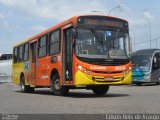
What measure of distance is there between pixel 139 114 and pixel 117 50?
7.56m

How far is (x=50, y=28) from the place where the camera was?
842 inches

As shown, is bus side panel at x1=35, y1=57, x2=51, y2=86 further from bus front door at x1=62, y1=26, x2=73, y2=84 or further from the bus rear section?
the bus rear section

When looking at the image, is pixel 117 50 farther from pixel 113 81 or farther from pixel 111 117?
pixel 111 117

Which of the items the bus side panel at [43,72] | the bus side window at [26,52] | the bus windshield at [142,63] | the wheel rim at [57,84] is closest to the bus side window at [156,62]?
the bus windshield at [142,63]

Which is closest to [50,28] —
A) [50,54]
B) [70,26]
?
[50,54]

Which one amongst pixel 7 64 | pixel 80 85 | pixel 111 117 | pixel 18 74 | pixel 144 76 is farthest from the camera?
pixel 7 64

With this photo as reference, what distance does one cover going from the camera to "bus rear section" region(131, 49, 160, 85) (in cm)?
3381

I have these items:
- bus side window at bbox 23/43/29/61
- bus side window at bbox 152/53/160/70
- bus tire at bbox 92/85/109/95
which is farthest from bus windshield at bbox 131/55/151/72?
bus tire at bbox 92/85/109/95

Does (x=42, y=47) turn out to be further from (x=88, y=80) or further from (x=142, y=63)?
(x=142, y=63)

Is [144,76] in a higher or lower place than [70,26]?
lower

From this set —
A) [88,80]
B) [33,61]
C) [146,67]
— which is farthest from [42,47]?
[146,67]

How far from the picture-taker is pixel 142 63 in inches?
1364

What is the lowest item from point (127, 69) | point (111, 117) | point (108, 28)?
point (111, 117)

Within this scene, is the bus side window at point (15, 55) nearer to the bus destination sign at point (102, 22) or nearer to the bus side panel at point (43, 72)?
the bus side panel at point (43, 72)
